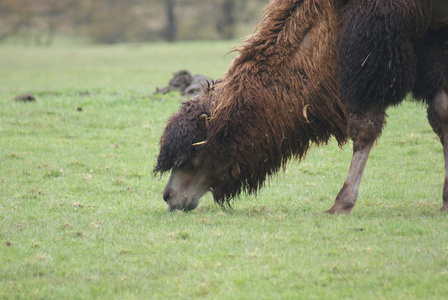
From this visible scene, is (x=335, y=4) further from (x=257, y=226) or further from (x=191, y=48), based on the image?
(x=191, y=48)

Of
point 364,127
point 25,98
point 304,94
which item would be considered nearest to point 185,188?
point 304,94

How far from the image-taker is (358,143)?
6.27m

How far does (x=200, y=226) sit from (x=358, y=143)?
1.84 m

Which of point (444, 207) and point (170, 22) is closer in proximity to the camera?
point (444, 207)

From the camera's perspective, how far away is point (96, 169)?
370 inches

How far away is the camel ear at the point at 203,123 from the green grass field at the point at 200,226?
3.17 feet

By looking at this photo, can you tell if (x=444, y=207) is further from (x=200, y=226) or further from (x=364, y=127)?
(x=200, y=226)

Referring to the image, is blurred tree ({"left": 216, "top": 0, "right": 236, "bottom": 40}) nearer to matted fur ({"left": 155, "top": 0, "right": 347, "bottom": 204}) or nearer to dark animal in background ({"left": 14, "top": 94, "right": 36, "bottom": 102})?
dark animal in background ({"left": 14, "top": 94, "right": 36, "bottom": 102})

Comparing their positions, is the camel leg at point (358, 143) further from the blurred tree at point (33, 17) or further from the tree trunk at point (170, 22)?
the tree trunk at point (170, 22)

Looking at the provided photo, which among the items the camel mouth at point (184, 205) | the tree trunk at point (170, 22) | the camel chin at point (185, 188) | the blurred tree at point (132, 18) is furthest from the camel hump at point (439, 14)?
the tree trunk at point (170, 22)

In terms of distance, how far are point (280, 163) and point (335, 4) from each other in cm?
178

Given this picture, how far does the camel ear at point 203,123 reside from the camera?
20.9 ft

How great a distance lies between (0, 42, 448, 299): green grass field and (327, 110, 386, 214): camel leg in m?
0.22

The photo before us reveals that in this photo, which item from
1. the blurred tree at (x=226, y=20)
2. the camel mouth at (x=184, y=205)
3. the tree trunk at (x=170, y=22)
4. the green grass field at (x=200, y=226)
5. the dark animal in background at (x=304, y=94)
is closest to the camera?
the green grass field at (x=200, y=226)
